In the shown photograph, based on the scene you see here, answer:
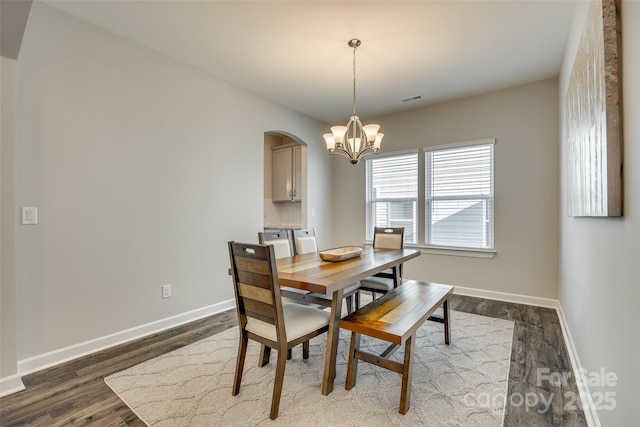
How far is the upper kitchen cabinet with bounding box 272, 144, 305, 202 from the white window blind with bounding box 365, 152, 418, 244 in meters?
1.18

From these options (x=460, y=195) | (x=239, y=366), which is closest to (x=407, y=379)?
(x=239, y=366)

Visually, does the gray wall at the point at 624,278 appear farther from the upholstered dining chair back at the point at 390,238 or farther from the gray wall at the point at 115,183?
the gray wall at the point at 115,183

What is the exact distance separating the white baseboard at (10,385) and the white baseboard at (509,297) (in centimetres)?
442

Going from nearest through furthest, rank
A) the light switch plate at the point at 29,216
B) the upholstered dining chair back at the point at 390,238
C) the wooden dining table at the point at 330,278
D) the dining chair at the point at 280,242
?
the wooden dining table at the point at 330,278 < the light switch plate at the point at 29,216 < the dining chair at the point at 280,242 < the upholstered dining chair back at the point at 390,238

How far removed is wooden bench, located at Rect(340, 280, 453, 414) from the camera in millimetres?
1686

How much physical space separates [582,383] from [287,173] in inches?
174

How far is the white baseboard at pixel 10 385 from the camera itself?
6.10ft

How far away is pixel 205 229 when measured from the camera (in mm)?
3289

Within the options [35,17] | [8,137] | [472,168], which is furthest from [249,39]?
[472,168]

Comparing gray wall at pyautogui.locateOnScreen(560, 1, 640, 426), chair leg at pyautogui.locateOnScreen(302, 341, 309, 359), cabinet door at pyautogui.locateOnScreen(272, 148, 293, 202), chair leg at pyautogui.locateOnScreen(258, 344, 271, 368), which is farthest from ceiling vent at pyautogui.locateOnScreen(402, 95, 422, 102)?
chair leg at pyautogui.locateOnScreen(258, 344, 271, 368)

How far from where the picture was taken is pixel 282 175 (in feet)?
17.4

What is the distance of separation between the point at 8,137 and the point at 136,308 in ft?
5.32

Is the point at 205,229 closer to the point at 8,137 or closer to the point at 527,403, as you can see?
the point at 8,137

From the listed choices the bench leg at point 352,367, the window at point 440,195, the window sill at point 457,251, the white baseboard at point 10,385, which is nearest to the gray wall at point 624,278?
the bench leg at point 352,367
